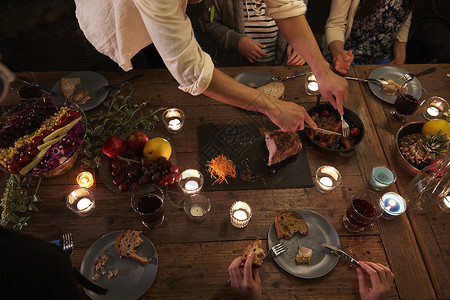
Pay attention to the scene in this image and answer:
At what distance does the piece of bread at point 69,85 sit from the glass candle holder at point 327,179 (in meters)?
1.42

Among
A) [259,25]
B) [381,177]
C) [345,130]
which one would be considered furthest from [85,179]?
[259,25]

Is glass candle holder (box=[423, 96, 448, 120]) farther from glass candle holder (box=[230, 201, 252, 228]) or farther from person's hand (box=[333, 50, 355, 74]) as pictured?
glass candle holder (box=[230, 201, 252, 228])

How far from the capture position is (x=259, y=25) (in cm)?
238

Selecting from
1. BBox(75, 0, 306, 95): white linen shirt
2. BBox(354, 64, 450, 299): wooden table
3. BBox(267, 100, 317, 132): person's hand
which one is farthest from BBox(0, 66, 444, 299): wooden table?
BBox(75, 0, 306, 95): white linen shirt

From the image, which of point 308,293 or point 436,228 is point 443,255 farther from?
point 308,293

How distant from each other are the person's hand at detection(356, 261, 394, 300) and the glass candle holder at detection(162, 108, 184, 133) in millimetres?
1097

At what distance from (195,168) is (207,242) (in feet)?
1.26

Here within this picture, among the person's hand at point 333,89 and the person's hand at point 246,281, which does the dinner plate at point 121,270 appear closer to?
the person's hand at point 246,281

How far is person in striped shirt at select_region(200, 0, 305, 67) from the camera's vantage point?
2.31m

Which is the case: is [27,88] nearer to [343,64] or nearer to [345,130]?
[345,130]

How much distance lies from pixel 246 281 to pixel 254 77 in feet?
4.09

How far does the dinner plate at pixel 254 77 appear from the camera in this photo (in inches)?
80.6

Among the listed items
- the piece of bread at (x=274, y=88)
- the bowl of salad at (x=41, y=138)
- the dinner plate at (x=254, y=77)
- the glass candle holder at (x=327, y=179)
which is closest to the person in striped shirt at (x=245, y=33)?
the dinner plate at (x=254, y=77)

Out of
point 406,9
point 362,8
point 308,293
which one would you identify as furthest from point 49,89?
point 406,9
